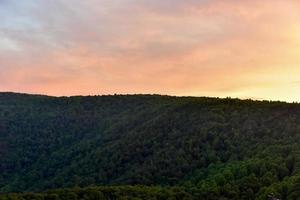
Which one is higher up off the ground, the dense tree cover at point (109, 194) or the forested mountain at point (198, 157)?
the forested mountain at point (198, 157)

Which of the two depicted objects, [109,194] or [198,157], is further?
[198,157]

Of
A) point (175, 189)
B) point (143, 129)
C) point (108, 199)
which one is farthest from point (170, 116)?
point (108, 199)

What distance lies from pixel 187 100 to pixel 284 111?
44.7m

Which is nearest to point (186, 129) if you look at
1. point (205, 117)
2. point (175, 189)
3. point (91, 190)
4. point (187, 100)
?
point (205, 117)

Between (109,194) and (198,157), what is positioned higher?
(198,157)

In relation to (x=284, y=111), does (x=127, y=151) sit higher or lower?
lower

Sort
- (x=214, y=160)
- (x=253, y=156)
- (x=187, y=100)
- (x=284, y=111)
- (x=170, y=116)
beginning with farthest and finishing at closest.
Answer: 1. (x=187, y=100)
2. (x=170, y=116)
3. (x=284, y=111)
4. (x=214, y=160)
5. (x=253, y=156)

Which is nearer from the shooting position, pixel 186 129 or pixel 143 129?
pixel 186 129

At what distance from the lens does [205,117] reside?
561 feet

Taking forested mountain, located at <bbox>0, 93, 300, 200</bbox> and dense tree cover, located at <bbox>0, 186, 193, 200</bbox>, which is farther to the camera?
forested mountain, located at <bbox>0, 93, 300, 200</bbox>

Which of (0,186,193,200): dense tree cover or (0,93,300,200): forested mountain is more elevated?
(0,93,300,200): forested mountain

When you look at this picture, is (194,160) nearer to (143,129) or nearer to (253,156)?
(253,156)

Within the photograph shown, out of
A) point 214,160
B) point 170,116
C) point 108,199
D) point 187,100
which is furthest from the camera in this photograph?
point 187,100

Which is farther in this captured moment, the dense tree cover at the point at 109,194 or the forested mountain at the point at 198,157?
the forested mountain at the point at 198,157
